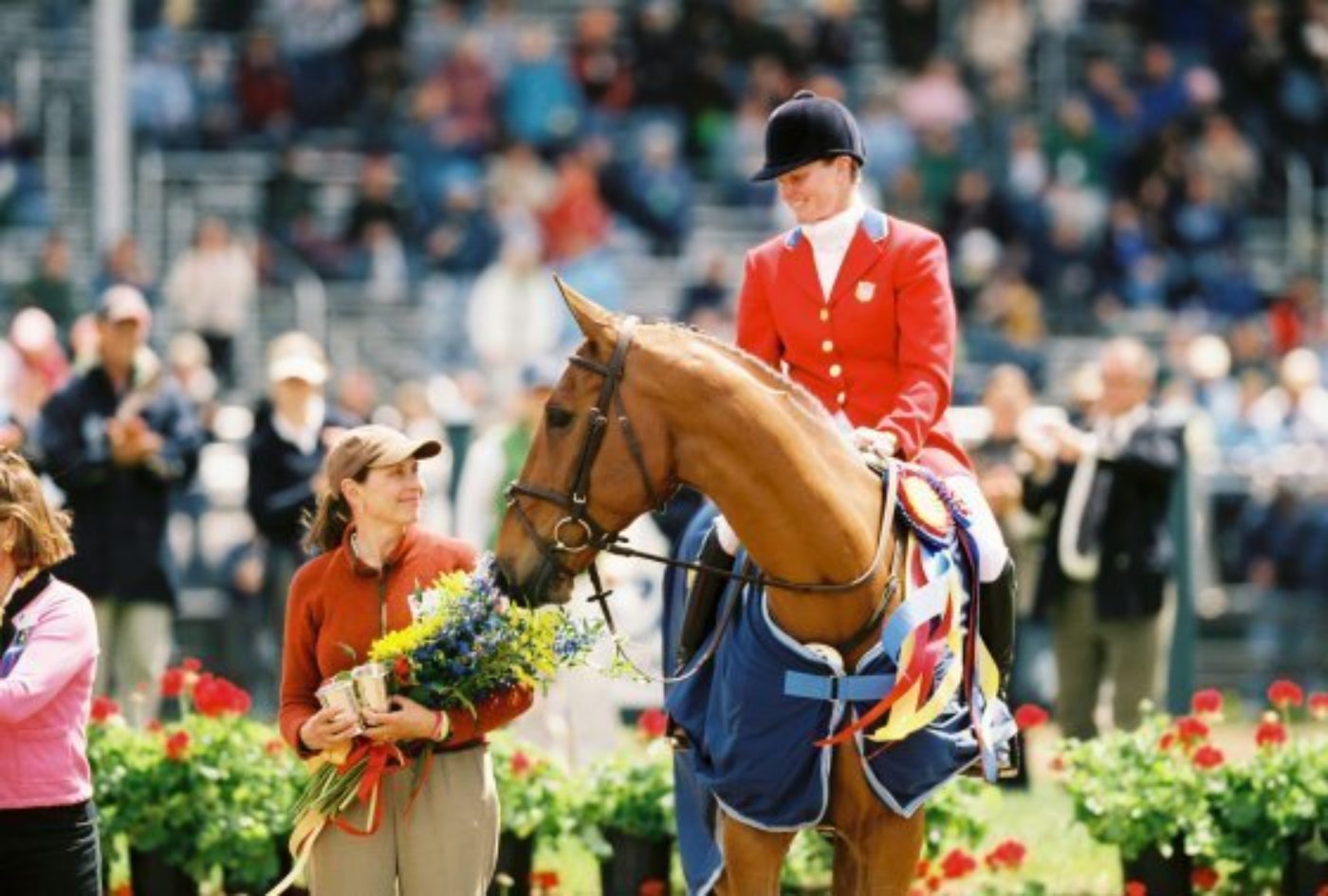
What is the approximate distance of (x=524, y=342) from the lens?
62.6 feet

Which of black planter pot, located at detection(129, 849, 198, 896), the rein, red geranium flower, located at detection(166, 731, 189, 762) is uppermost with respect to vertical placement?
the rein

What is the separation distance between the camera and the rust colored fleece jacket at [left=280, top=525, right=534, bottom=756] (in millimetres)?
7562

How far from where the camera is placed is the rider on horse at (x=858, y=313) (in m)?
8.08

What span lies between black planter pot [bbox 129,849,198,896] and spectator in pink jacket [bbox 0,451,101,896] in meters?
2.25

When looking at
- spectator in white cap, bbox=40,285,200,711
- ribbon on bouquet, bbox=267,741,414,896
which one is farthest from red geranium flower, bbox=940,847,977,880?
spectator in white cap, bbox=40,285,200,711

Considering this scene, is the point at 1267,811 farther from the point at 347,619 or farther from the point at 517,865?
the point at 347,619

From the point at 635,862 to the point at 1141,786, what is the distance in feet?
5.77

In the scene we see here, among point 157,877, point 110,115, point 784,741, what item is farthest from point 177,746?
point 110,115

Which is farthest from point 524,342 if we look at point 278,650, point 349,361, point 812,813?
point 812,813

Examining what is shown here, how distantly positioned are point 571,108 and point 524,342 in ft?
13.0

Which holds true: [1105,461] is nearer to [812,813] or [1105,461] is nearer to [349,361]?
[812,813]

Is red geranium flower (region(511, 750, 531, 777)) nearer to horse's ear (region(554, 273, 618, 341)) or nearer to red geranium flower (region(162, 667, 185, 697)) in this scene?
red geranium flower (region(162, 667, 185, 697))

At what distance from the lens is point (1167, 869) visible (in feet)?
31.9

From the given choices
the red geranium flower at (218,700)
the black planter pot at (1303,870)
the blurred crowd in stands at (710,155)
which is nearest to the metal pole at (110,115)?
the blurred crowd in stands at (710,155)
